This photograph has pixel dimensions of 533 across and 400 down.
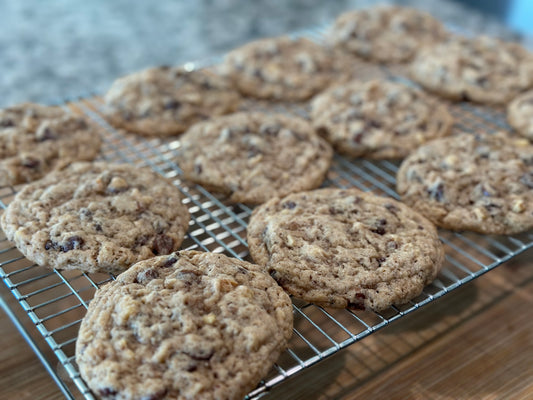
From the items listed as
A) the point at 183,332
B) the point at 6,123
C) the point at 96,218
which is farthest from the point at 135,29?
the point at 183,332

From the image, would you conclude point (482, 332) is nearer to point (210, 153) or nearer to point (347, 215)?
point (347, 215)

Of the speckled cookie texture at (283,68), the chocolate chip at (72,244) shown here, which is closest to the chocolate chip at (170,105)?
the speckled cookie texture at (283,68)

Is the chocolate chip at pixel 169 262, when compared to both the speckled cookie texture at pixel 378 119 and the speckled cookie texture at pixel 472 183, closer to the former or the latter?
the speckled cookie texture at pixel 472 183

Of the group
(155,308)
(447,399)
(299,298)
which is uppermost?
(155,308)

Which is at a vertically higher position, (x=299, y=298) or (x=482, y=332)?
(x=299, y=298)

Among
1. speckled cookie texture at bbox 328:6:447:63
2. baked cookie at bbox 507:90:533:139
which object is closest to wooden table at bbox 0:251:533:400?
baked cookie at bbox 507:90:533:139

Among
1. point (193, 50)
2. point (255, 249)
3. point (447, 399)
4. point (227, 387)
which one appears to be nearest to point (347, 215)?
point (255, 249)

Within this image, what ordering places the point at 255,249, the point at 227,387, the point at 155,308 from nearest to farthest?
the point at 227,387 → the point at 155,308 → the point at 255,249
